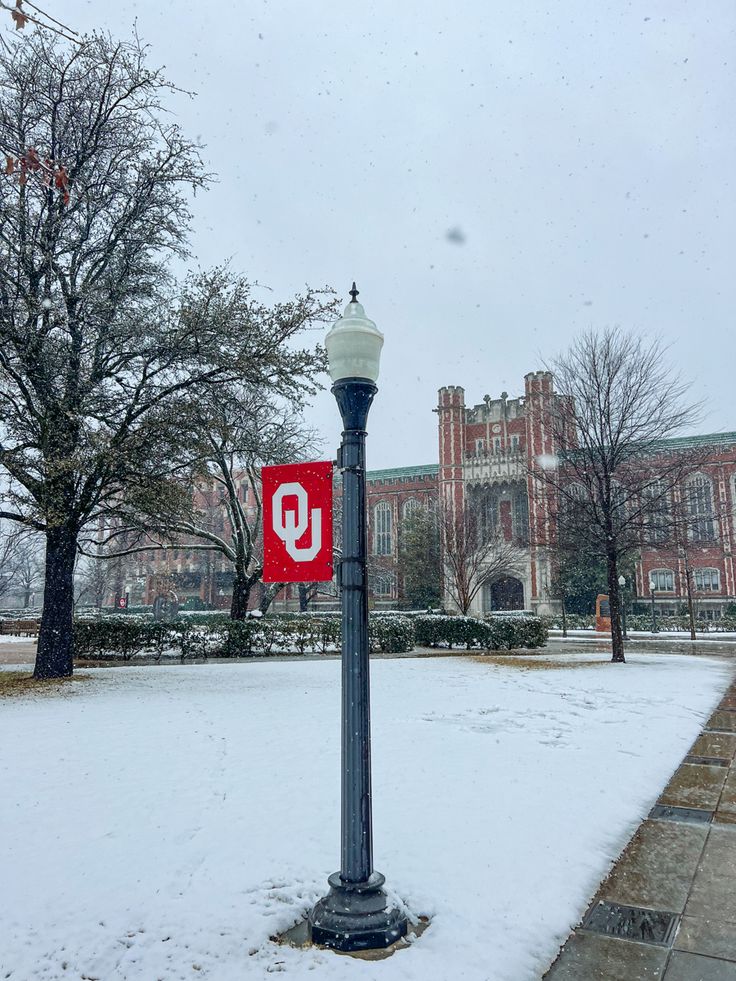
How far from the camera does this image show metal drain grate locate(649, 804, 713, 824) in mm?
5385

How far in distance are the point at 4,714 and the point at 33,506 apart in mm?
4478

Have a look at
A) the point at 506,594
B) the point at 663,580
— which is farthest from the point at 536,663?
the point at 506,594

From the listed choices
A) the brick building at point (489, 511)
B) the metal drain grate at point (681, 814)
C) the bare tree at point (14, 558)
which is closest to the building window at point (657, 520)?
the metal drain grate at point (681, 814)

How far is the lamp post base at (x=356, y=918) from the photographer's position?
3303 millimetres

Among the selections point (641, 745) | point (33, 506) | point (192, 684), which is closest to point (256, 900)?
point (641, 745)

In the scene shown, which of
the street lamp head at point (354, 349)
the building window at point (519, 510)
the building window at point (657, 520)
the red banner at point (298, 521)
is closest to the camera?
the red banner at point (298, 521)

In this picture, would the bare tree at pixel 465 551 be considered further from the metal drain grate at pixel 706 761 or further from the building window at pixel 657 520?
the metal drain grate at pixel 706 761

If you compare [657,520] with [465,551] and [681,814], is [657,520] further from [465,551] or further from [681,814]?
[681,814]

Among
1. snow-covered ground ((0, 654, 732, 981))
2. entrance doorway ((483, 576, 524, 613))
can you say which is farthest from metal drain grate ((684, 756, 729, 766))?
entrance doorway ((483, 576, 524, 613))

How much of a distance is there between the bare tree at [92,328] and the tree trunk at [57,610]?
0.09ft

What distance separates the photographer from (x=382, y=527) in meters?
63.5

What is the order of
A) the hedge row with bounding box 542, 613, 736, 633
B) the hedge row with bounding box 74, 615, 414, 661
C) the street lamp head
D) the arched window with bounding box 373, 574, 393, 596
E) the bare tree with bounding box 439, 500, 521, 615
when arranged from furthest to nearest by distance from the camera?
the arched window with bounding box 373, 574, 393, 596, the hedge row with bounding box 542, 613, 736, 633, the bare tree with bounding box 439, 500, 521, 615, the hedge row with bounding box 74, 615, 414, 661, the street lamp head

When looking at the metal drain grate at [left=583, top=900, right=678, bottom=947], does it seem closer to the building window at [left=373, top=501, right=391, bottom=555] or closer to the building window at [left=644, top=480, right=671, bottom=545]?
the building window at [left=644, top=480, right=671, bottom=545]

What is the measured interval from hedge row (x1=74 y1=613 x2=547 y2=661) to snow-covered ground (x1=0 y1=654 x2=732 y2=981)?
1008cm
